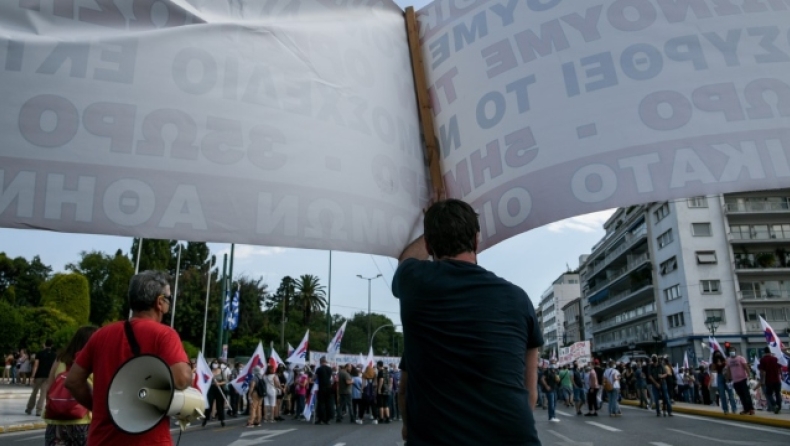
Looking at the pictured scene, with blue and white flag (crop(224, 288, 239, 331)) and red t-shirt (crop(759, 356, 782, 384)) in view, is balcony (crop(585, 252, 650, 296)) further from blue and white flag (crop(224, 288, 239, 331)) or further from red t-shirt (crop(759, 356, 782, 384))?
red t-shirt (crop(759, 356, 782, 384))

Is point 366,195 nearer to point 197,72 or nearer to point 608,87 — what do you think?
point 197,72

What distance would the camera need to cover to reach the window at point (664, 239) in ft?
179

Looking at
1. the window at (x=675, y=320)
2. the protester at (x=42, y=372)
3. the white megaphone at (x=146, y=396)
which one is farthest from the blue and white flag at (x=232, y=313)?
the window at (x=675, y=320)

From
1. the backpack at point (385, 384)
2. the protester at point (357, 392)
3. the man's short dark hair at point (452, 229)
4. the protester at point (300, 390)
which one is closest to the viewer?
the man's short dark hair at point (452, 229)

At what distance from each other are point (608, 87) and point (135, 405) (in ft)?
7.51

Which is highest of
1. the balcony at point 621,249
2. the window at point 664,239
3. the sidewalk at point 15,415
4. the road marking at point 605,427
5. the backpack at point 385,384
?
the balcony at point 621,249

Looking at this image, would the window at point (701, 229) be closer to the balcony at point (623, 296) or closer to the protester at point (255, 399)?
the balcony at point (623, 296)

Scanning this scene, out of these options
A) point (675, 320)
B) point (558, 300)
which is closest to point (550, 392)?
point (675, 320)

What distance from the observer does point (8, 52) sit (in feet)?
6.28

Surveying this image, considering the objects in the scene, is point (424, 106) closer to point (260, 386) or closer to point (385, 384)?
point (260, 386)

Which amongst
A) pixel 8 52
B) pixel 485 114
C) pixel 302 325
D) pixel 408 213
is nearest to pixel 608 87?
pixel 485 114

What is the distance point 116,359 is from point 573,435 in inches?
426

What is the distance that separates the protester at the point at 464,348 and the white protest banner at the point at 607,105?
584mm

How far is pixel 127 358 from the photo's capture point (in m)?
2.59
